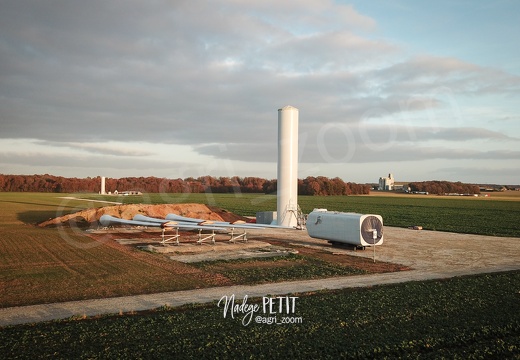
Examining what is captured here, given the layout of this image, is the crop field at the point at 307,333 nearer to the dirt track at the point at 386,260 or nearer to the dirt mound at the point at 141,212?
the dirt track at the point at 386,260

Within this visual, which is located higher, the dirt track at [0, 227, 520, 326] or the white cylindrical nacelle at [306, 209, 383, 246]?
the white cylindrical nacelle at [306, 209, 383, 246]

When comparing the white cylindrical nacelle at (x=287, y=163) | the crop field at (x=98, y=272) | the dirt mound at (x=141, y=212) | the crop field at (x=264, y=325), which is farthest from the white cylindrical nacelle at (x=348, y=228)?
the dirt mound at (x=141, y=212)

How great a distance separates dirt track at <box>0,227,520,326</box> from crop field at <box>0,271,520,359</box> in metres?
1.02

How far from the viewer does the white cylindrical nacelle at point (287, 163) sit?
31047 millimetres

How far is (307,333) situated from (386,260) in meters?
12.4

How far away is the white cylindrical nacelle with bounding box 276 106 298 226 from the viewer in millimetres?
31047

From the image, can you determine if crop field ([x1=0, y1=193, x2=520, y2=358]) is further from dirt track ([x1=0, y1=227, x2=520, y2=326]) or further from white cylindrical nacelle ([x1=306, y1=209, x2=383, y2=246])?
white cylindrical nacelle ([x1=306, y1=209, x2=383, y2=246])

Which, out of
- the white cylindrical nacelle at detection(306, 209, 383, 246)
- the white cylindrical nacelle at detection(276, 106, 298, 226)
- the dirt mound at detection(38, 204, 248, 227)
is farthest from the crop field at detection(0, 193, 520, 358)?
the dirt mound at detection(38, 204, 248, 227)

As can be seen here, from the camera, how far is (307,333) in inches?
403

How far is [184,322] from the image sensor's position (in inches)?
431

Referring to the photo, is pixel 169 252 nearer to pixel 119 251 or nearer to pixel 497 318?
pixel 119 251

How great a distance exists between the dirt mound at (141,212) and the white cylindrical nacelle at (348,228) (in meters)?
16.6

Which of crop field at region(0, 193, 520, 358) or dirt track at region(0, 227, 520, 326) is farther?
dirt track at region(0, 227, 520, 326)

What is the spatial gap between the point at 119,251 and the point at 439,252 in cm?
1674
